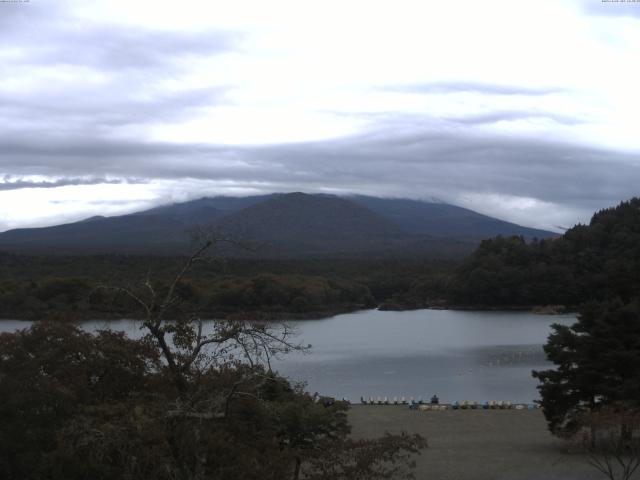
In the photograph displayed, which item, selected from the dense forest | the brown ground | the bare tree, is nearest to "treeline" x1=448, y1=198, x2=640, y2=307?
the dense forest

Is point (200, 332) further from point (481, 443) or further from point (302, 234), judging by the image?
point (302, 234)

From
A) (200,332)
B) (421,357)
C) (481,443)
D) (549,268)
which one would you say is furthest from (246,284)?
(200,332)

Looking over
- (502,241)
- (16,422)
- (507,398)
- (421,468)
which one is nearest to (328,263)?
(502,241)

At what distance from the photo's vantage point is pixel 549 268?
208 ft

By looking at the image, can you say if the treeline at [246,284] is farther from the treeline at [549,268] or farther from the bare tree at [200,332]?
the bare tree at [200,332]

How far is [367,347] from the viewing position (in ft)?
130

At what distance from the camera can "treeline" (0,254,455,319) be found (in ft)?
148

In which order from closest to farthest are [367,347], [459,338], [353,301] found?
[367,347], [459,338], [353,301]

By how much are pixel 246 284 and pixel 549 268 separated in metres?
25.2

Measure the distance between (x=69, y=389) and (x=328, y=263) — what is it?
251ft

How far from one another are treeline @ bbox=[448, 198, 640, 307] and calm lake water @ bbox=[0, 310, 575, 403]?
292 inches

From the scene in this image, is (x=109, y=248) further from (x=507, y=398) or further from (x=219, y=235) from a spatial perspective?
(x=219, y=235)

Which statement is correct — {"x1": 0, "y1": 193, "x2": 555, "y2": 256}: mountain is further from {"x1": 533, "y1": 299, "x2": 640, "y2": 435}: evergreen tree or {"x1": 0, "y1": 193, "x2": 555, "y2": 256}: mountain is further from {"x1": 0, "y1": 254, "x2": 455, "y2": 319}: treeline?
{"x1": 533, "y1": 299, "x2": 640, "y2": 435}: evergreen tree

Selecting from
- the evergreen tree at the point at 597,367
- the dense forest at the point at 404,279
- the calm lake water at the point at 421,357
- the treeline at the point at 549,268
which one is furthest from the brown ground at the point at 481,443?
the treeline at the point at 549,268
